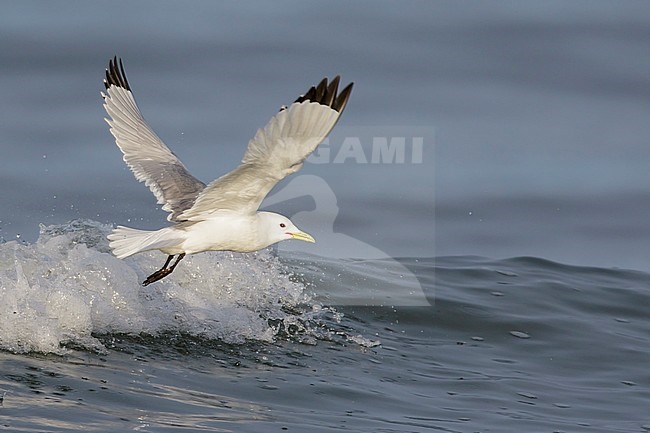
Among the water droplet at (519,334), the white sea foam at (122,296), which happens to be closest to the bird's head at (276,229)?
the white sea foam at (122,296)

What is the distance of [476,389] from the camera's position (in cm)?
728

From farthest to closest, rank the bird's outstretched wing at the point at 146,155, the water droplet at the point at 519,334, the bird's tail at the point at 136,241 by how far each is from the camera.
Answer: the water droplet at the point at 519,334, the bird's outstretched wing at the point at 146,155, the bird's tail at the point at 136,241

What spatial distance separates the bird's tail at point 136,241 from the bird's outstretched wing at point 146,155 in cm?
19

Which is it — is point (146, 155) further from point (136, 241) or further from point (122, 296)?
point (136, 241)

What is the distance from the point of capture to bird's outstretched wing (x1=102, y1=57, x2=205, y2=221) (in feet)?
24.3

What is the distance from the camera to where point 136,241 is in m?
6.77

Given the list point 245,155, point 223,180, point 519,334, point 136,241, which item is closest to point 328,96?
point 245,155

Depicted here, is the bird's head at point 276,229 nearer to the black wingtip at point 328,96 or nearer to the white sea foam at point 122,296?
the white sea foam at point 122,296

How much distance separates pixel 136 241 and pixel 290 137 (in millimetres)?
1204

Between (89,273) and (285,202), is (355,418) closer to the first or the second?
(89,273)

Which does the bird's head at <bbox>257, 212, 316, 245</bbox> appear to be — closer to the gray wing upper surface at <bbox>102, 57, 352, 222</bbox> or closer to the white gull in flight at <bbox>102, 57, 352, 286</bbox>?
the white gull in flight at <bbox>102, 57, 352, 286</bbox>

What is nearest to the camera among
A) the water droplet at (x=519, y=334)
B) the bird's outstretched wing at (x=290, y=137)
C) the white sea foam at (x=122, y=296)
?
Answer: the bird's outstretched wing at (x=290, y=137)

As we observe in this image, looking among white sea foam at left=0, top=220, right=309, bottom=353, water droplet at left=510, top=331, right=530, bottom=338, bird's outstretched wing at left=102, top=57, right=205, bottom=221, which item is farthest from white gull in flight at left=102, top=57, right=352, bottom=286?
water droplet at left=510, top=331, right=530, bottom=338

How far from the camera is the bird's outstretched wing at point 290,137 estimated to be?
5930mm
